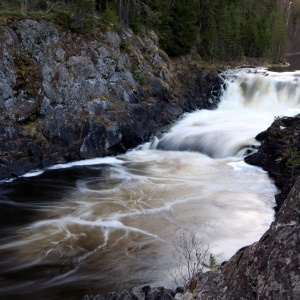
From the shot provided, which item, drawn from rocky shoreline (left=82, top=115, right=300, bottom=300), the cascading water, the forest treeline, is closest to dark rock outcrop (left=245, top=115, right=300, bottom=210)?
the cascading water

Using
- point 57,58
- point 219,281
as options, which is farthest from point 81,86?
point 219,281

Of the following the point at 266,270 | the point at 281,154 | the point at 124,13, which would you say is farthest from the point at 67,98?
the point at 266,270

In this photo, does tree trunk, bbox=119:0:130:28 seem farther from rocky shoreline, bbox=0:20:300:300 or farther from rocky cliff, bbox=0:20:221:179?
rocky cliff, bbox=0:20:221:179

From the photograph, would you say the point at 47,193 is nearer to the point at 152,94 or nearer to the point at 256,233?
the point at 256,233

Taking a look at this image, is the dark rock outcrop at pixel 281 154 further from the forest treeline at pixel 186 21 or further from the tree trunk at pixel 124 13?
the tree trunk at pixel 124 13

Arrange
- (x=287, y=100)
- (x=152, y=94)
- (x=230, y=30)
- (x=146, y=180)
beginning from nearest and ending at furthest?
(x=146, y=180)
(x=152, y=94)
(x=287, y=100)
(x=230, y=30)

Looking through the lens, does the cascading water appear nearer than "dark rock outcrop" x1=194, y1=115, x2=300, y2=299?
No

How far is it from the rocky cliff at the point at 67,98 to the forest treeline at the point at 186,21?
1252mm

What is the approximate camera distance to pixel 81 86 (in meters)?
19.4

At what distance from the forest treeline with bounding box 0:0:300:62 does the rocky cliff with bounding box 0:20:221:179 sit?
1.25 meters

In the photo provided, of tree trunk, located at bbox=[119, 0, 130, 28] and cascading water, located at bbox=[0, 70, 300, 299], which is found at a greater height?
tree trunk, located at bbox=[119, 0, 130, 28]

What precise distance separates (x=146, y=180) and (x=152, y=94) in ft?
27.4

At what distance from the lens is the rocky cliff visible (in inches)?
675

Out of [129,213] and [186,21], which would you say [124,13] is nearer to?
[186,21]
